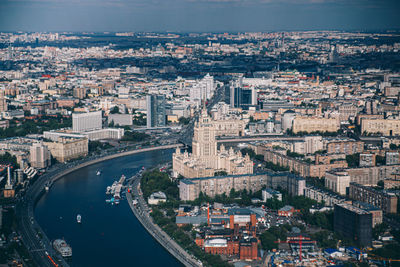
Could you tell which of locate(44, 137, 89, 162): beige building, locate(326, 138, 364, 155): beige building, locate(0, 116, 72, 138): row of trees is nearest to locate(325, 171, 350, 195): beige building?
locate(326, 138, 364, 155): beige building

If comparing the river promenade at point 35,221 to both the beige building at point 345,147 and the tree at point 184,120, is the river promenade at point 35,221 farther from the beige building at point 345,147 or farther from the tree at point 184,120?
the tree at point 184,120

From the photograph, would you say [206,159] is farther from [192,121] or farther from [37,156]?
[192,121]

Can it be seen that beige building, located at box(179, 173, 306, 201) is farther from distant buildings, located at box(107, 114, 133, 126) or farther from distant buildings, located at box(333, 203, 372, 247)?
distant buildings, located at box(107, 114, 133, 126)

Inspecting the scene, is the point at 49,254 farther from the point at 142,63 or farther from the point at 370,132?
the point at 142,63

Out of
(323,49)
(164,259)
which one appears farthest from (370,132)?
(323,49)

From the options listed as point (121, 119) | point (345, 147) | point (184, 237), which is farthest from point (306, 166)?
point (121, 119)

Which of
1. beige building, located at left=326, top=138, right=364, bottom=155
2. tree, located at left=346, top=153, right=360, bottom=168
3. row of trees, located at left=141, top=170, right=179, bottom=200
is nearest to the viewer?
row of trees, located at left=141, top=170, right=179, bottom=200
